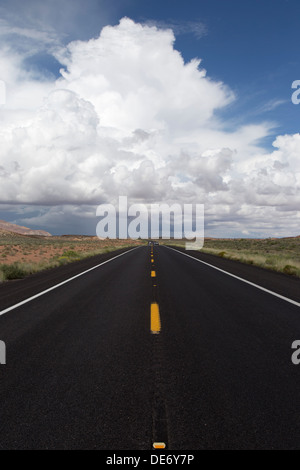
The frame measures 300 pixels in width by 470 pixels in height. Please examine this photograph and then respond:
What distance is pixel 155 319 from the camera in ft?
20.5

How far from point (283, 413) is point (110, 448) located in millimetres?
1648

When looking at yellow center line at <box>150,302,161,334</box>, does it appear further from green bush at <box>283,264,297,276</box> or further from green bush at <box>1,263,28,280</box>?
green bush at <box>283,264,297,276</box>

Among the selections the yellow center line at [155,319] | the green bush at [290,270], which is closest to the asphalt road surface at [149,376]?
the yellow center line at [155,319]

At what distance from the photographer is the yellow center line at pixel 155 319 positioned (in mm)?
5602

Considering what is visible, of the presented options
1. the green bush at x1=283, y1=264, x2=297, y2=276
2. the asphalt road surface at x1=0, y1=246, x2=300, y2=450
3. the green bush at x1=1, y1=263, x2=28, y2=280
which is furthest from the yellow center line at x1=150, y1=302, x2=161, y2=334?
the green bush at x1=283, y1=264, x2=297, y2=276

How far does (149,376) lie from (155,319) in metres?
2.55

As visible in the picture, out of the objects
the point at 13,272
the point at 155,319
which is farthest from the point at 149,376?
the point at 13,272

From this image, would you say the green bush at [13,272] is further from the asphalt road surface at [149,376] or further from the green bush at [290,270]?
the green bush at [290,270]

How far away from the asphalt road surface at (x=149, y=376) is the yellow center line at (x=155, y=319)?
3 centimetres

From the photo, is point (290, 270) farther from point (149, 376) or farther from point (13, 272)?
point (149, 376)

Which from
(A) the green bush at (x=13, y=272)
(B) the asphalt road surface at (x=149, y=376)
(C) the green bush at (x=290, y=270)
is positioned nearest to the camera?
(B) the asphalt road surface at (x=149, y=376)

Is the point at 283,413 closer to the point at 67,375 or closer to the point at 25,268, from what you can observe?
the point at 67,375

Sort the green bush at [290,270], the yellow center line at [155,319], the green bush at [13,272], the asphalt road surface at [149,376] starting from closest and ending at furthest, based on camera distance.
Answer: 1. the asphalt road surface at [149,376]
2. the yellow center line at [155,319]
3. the green bush at [13,272]
4. the green bush at [290,270]

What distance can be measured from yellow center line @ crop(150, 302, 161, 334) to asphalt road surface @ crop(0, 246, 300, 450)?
0.03m
